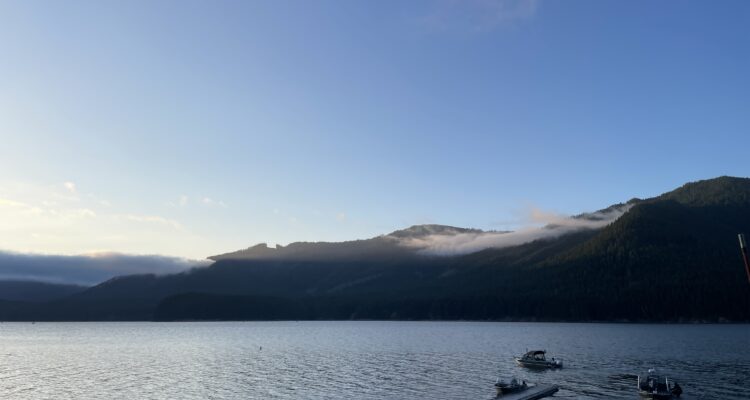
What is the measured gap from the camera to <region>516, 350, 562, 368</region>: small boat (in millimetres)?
118156

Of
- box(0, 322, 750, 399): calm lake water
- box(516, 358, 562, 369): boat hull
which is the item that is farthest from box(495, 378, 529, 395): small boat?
box(516, 358, 562, 369): boat hull

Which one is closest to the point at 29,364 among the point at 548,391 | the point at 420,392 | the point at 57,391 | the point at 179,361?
the point at 179,361

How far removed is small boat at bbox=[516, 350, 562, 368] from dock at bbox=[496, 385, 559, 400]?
1187 inches

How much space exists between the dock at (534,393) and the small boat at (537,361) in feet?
98.9

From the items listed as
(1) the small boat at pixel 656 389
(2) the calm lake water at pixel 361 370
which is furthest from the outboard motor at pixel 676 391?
(2) the calm lake water at pixel 361 370

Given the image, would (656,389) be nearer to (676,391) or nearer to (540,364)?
(676,391)

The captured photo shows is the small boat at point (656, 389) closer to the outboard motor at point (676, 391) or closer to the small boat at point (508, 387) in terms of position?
the outboard motor at point (676, 391)

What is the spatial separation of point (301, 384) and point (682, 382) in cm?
6442

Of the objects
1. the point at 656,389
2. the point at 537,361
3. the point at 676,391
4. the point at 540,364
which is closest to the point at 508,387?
the point at 656,389

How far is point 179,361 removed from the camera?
13975cm

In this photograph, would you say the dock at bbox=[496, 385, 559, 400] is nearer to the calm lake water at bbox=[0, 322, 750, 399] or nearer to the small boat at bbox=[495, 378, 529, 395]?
the small boat at bbox=[495, 378, 529, 395]

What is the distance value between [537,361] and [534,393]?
39.5 meters

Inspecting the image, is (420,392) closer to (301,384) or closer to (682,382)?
(301,384)

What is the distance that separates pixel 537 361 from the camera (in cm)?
12006
